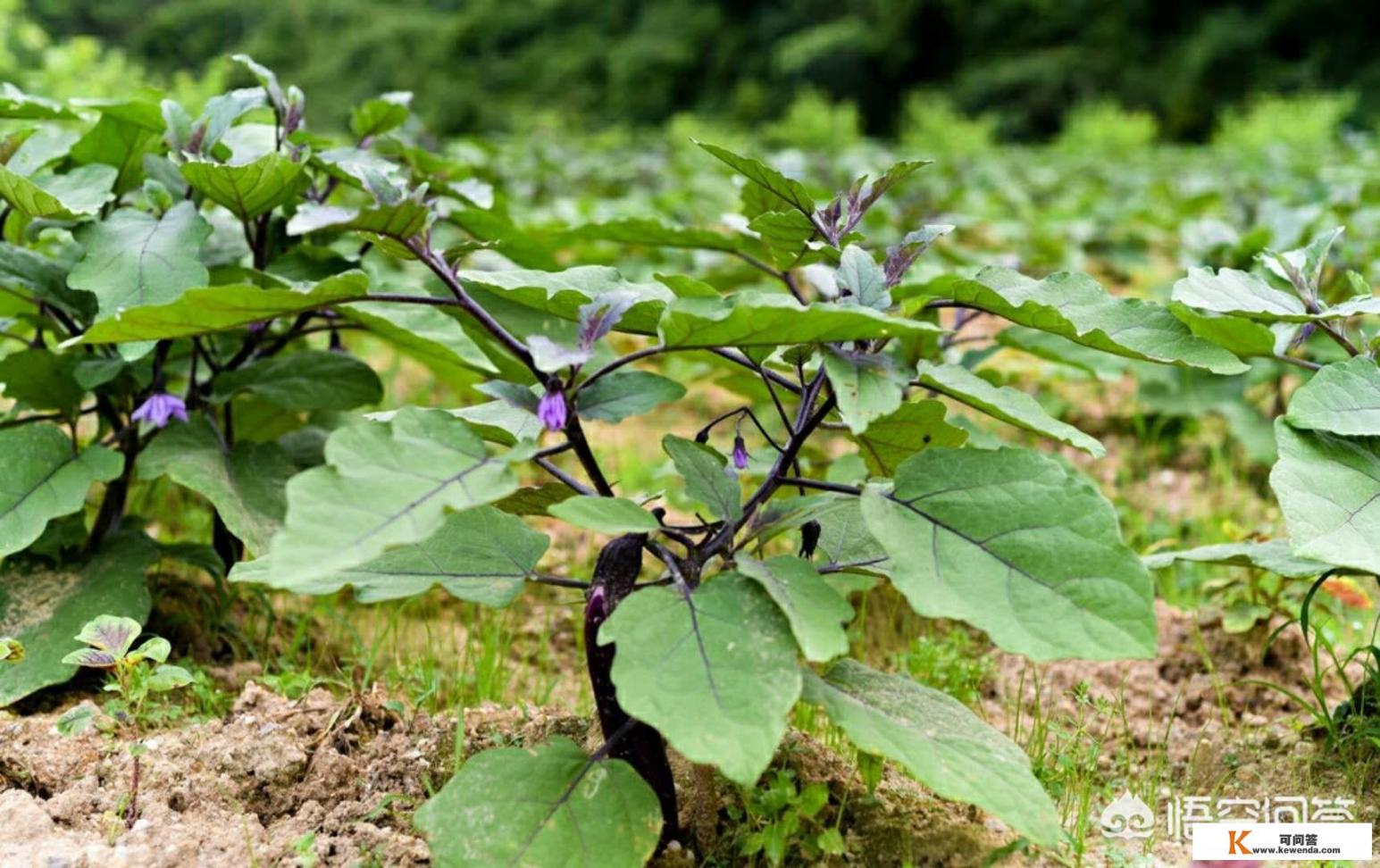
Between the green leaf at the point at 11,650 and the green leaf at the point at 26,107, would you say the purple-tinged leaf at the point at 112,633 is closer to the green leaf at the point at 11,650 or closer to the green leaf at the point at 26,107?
the green leaf at the point at 11,650

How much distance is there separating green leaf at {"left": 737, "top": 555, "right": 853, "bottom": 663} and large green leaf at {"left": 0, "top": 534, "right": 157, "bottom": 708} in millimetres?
1071

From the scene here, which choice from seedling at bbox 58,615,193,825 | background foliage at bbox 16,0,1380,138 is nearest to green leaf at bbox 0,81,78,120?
seedling at bbox 58,615,193,825

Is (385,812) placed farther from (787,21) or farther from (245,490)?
(787,21)

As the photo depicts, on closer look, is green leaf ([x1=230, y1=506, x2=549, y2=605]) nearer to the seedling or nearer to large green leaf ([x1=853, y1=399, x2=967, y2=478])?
the seedling

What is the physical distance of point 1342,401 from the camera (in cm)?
144

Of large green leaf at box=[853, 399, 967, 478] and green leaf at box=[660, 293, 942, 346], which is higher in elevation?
green leaf at box=[660, 293, 942, 346]

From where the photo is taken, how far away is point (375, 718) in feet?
5.07

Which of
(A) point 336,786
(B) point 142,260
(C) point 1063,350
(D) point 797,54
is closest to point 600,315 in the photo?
(A) point 336,786

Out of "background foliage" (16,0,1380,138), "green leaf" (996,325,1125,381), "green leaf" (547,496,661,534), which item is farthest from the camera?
"background foliage" (16,0,1380,138)

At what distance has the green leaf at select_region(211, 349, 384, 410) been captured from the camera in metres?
1.93

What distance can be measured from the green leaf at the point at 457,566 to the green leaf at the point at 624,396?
0.70 ft

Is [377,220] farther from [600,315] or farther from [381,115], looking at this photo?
[381,115]

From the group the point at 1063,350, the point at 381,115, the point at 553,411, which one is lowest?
the point at 1063,350

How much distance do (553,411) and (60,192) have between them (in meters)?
1.09
